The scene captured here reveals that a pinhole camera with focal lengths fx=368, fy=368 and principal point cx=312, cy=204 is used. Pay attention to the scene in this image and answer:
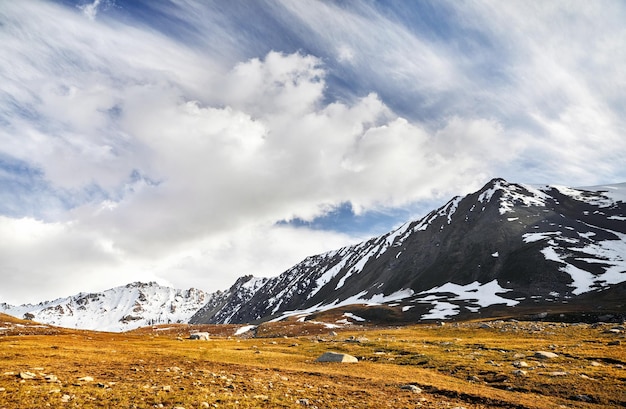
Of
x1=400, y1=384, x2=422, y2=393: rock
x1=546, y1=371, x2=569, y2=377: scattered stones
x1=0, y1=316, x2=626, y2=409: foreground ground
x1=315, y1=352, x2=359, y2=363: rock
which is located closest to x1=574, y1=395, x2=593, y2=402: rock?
x1=0, y1=316, x2=626, y2=409: foreground ground

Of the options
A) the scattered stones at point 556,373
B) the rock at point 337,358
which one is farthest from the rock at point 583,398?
the rock at point 337,358

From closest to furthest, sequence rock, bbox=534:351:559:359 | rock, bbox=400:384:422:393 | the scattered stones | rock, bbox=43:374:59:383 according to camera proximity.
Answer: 1. rock, bbox=43:374:59:383
2. rock, bbox=400:384:422:393
3. the scattered stones
4. rock, bbox=534:351:559:359

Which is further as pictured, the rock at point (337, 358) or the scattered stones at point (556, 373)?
the rock at point (337, 358)

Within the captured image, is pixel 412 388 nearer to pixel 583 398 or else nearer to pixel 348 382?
pixel 348 382

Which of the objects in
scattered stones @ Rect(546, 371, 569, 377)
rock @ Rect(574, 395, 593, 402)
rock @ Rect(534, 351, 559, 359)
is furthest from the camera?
rock @ Rect(534, 351, 559, 359)

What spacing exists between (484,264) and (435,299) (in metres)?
43.1

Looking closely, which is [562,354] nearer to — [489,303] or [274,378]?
[274,378]

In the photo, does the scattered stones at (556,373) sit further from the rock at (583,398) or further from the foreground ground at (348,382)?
the rock at (583,398)

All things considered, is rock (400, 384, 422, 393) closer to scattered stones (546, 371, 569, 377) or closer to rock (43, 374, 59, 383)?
scattered stones (546, 371, 569, 377)

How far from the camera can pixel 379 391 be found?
23.1 m

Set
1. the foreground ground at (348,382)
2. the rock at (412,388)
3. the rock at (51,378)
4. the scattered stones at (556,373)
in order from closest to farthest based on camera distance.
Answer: the foreground ground at (348,382) → the rock at (51,378) → the rock at (412,388) → the scattered stones at (556,373)

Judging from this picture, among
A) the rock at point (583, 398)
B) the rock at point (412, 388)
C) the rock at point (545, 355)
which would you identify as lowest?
the rock at point (545, 355)

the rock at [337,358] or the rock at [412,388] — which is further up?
the rock at [412,388]

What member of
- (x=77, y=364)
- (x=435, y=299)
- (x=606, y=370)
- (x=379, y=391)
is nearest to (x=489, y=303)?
(x=435, y=299)
